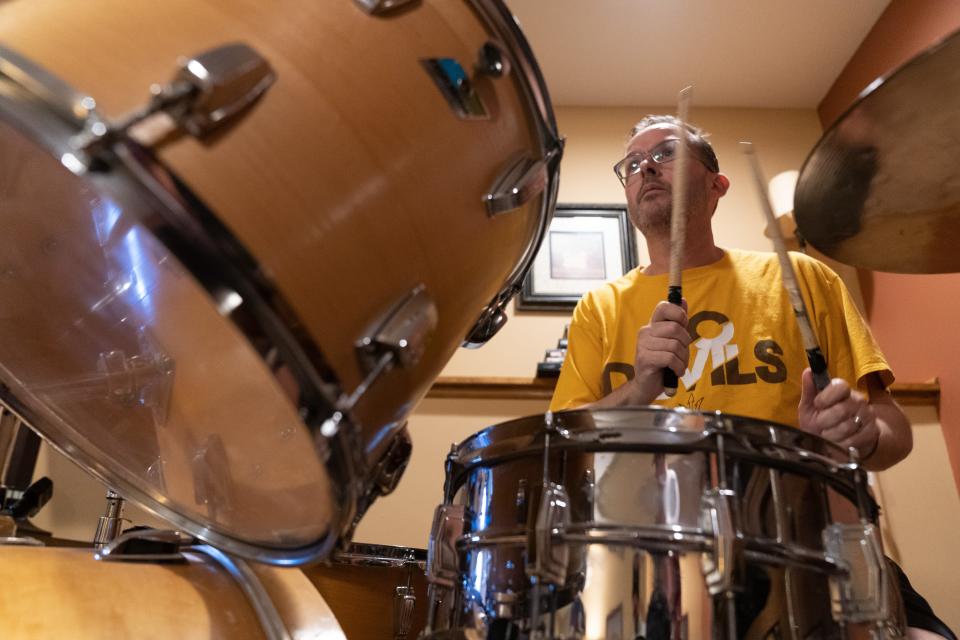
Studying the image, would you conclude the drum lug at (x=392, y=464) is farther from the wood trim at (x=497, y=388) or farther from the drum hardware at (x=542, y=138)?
the wood trim at (x=497, y=388)

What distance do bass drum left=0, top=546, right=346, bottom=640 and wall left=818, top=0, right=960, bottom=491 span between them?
1552 mm

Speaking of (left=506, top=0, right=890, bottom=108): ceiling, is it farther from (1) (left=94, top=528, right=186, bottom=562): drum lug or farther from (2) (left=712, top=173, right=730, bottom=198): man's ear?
(1) (left=94, top=528, right=186, bottom=562): drum lug

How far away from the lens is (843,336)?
1.13 metres

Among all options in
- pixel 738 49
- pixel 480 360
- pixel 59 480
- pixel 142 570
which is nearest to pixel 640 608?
pixel 142 570

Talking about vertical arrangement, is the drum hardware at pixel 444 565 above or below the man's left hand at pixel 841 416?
below

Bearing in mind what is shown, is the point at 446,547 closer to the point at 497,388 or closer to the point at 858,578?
the point at 858,578

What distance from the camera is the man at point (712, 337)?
0.88m

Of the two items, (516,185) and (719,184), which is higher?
(719,184)

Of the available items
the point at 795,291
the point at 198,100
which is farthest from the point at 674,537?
the point at 198,100

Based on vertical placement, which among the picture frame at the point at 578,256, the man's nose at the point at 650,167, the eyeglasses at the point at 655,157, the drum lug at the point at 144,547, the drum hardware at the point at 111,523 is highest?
the picture frame at the point at 578,256

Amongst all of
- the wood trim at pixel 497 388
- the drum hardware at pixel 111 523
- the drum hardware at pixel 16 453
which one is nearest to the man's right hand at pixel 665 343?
the drum hardware at pixel 111 523

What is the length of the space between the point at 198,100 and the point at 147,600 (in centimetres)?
44

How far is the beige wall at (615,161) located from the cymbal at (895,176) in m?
1.14

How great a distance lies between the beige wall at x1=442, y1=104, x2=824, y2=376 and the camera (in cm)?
199
